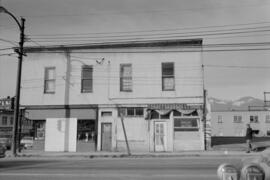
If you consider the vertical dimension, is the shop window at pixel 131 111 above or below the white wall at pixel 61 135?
above

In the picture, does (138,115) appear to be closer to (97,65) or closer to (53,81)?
(97,65)

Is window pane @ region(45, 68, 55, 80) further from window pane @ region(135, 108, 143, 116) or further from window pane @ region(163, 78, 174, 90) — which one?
window pane @ region(163, 78, 174, 90)

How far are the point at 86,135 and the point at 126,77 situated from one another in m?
4.73

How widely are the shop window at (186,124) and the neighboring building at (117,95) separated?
0.21 ft

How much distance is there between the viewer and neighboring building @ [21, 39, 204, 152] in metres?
22.7

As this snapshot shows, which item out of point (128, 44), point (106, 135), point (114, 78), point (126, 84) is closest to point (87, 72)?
point (114, 78)

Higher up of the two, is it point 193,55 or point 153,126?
point 193,55

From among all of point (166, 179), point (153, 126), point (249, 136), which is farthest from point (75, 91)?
point (166, 179)

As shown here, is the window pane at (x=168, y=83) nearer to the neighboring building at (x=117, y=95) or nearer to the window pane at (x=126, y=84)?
the neighboring building at (x=117, y=95)

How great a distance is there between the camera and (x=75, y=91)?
79.7 feet

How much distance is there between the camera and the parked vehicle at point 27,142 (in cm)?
2542

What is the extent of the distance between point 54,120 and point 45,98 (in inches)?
66.0

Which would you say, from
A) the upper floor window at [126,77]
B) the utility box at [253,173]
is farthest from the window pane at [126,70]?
the utility box at [253,173]

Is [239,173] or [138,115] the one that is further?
[138,115]
